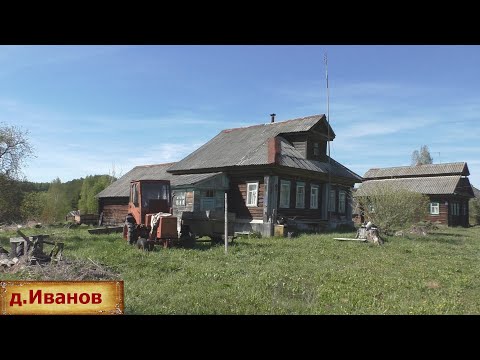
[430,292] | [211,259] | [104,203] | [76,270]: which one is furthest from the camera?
[104,203]

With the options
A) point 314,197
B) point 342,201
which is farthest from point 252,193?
point 342,201

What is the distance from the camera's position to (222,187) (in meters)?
22.0

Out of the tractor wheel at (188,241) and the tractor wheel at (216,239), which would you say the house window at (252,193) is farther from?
the tractor wheel at (188,241)

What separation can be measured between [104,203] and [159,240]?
64.9ft

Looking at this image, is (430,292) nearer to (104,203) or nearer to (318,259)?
(318,259)

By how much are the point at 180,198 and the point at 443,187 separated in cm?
2743

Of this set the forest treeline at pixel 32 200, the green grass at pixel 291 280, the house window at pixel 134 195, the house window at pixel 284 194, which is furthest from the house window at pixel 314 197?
the forest treeline at pixel 32 200

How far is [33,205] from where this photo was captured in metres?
15.1

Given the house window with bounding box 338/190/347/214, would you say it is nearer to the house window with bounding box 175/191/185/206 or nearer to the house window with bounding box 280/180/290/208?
the house window with bounding box 280/180/290/208

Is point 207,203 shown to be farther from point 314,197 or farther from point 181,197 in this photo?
point 314,197

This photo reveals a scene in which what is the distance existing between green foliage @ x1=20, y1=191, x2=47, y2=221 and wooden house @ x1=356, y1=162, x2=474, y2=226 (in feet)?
95.1

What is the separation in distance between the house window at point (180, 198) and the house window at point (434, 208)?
27.5 metres

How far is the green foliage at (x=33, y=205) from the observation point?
14.7 metres
